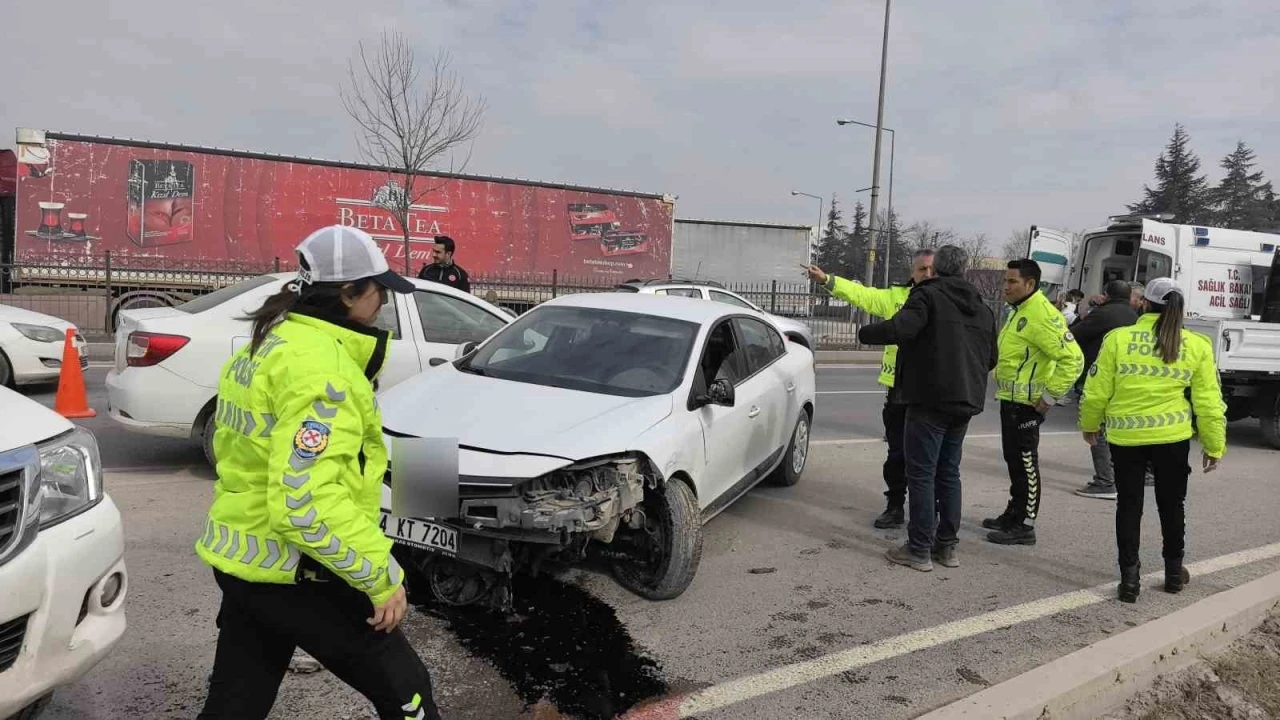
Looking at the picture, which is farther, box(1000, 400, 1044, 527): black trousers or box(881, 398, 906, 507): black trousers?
box(881, 398, 906, 507): black trousers

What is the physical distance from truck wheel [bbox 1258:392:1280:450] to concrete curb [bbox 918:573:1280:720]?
664 centimetres

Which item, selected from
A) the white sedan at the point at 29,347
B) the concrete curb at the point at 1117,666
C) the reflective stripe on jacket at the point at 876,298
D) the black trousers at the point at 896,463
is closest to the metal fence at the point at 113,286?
the white sedan at the point at 29,347

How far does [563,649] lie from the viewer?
3.72 meters

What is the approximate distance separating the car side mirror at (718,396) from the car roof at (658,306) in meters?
0.67

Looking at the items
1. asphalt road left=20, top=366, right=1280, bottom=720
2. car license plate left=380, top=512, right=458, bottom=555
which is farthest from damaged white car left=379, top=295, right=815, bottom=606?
asphalt road left=20, top=366, right=1280, bottom=720

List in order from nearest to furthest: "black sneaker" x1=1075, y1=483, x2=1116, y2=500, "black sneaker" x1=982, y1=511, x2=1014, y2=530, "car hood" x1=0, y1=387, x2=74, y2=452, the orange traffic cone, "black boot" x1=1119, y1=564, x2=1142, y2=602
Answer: "car hood" x1=0, y1=387, x2=74, y2=452 < "black boot" x1=1119, y1=564, x2=1142, y2=602 < "black sneaker" x1=982, y1=511, x2=1014, y2=530 < "black sneaker" x1=1075, y1=483, x2=1116, y2=500 < the orange traffic cone

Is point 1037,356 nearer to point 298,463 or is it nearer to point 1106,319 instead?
point 1106,319

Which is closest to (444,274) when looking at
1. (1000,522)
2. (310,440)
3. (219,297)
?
(219,297)

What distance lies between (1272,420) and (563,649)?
32.2 ft

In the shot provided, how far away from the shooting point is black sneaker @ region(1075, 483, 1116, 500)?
7.12 m

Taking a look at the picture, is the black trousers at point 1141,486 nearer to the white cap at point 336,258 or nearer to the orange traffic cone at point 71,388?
the white cap at point 336,258

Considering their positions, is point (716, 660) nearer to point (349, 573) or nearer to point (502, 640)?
point (502, 640)

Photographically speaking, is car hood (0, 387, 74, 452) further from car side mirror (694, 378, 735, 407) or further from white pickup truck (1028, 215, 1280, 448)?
white pickup truck (1028, 215, 1280, 448)

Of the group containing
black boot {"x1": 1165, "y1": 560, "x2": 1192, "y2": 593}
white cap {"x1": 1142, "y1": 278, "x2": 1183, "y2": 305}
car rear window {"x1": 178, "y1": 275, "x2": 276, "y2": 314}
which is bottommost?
black boot {"x1": 1165, "y1": 560, "x2": 1192, "y2": 593}
